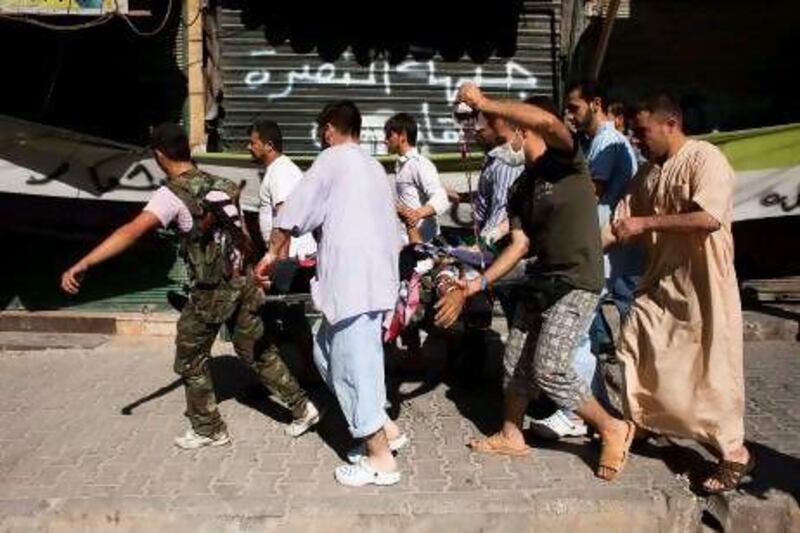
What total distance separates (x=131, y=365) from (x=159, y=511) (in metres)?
2.72

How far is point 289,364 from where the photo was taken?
634 cm

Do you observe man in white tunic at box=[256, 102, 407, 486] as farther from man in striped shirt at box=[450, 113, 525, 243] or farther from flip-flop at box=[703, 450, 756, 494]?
flip-flop at box=[703, 450, 756, 494]

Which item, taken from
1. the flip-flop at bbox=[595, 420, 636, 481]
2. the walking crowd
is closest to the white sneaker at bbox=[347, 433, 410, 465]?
the walking crowd

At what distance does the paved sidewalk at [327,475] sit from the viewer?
4.01 m

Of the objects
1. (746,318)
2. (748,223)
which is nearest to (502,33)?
(748,223)

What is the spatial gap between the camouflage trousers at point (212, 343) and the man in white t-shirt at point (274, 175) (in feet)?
2.75

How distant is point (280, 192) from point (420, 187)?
1.03m

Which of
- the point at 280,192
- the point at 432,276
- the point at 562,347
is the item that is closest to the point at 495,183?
the point at 432,276

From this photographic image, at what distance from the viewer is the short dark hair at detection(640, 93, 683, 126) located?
4164mm

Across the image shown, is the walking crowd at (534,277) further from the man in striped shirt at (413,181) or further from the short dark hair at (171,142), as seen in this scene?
the man in striped shirt at (413,181)

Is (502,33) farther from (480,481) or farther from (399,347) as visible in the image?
(480,481)

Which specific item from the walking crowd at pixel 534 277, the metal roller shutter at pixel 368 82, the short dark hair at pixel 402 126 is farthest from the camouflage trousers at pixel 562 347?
the metal roller shutter at pixel 368 82

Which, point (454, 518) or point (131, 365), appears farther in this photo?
point (131, 365)

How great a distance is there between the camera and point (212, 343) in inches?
189
